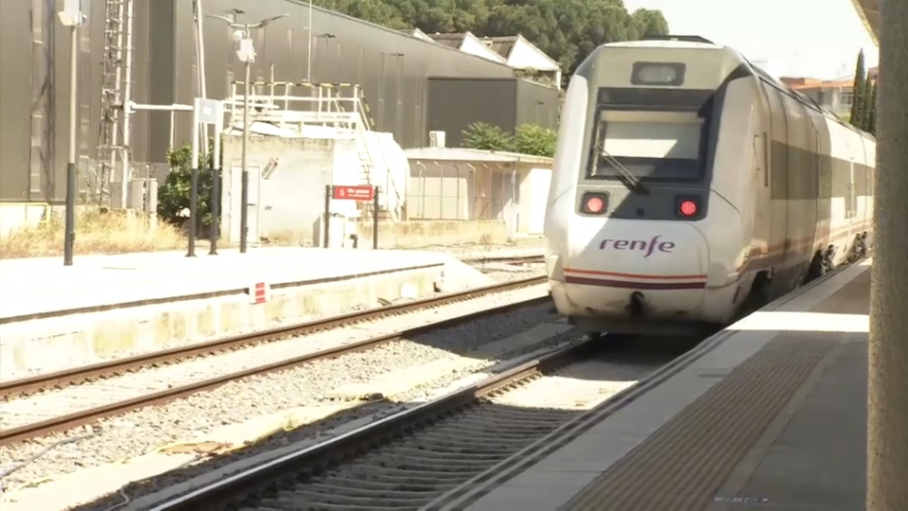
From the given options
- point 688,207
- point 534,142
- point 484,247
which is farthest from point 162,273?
point 534,142

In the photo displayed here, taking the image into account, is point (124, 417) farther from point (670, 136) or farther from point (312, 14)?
point (312, 14)

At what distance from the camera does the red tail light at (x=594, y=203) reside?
13953mm

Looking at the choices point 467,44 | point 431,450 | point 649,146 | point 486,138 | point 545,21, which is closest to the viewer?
point 431,450

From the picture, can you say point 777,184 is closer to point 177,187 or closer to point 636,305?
point 636,305

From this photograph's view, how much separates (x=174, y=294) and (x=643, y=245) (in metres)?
6.61

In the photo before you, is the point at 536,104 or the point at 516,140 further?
the point at 536,104

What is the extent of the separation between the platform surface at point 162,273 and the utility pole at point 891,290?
12256 mm

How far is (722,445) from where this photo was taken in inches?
313

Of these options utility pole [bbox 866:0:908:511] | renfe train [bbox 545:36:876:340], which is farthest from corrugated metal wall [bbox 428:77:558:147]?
utility pole [bbox 866:0:908:511]

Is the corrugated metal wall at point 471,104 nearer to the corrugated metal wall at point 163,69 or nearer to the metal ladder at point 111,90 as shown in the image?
the corrugated metal wall at point 163,69

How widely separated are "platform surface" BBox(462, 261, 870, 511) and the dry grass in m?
18.1

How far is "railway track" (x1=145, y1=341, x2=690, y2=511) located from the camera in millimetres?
8062

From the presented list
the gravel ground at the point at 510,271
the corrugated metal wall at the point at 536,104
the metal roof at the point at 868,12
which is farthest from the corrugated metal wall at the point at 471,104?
the metal roof at the point at 868,12

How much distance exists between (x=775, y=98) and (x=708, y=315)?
357 centimetres
